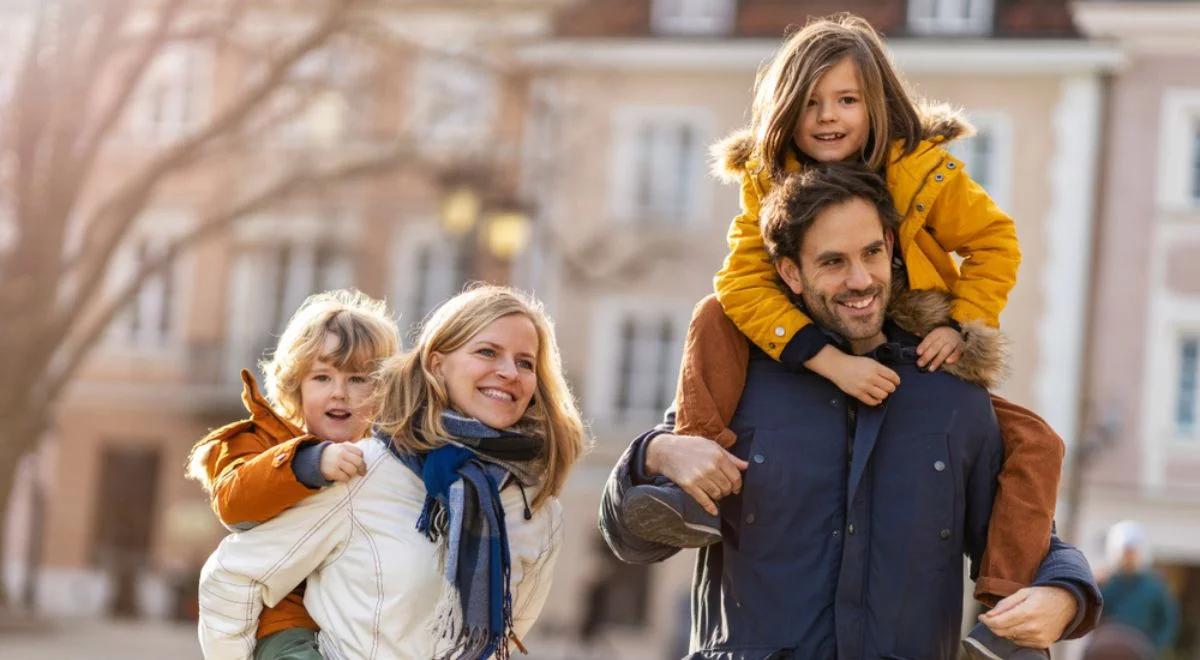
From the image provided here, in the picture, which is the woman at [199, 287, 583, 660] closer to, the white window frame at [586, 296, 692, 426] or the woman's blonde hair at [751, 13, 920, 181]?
the woman's blonde hair at [751, 13, 920, 181]

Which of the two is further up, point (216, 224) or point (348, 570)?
point (216, 224)

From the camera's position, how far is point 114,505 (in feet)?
117

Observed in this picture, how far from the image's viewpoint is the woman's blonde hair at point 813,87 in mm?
4363

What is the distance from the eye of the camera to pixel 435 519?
4.61 metres

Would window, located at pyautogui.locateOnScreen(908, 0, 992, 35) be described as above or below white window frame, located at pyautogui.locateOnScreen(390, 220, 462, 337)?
above

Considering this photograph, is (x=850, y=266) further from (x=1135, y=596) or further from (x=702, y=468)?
(x=1135, y=596)

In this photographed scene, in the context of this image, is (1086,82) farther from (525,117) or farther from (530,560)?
(530,560)

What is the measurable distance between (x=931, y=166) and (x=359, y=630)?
1663mm

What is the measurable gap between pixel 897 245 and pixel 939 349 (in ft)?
0.90

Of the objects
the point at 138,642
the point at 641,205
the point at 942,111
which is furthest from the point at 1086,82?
the point at 942,111

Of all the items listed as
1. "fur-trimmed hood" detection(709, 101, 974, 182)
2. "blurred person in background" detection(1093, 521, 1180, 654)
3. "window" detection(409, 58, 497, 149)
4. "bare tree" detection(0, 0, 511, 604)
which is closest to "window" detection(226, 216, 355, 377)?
"window" detection(409, 58, 497, 149)

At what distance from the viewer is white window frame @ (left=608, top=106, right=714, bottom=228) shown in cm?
3222

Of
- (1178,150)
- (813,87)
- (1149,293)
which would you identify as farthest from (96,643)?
(813,87)

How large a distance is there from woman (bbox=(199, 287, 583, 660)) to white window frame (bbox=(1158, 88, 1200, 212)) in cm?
2617
